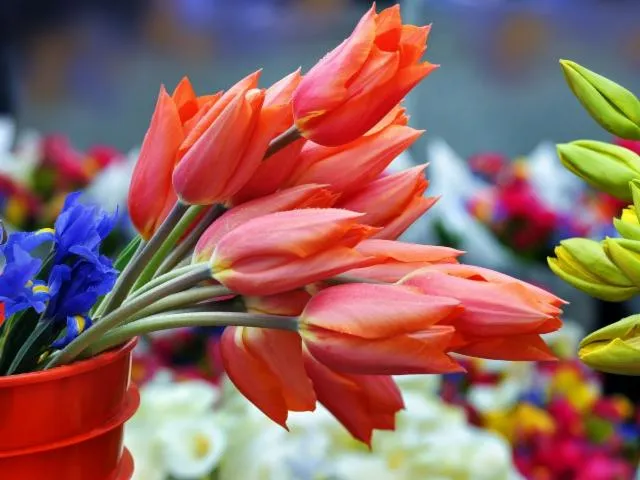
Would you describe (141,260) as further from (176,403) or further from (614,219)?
(176,403)

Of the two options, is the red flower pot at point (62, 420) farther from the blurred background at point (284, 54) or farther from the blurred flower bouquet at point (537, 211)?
the blurred background at point (284, 54)

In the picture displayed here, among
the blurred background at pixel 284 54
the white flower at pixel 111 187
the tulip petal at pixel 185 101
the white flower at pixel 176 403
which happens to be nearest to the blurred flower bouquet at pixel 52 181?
the white flower at pixel 111 187

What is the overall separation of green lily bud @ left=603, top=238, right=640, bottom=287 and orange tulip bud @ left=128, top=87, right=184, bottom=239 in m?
0.14

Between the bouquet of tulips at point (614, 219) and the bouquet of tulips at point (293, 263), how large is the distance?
25mm

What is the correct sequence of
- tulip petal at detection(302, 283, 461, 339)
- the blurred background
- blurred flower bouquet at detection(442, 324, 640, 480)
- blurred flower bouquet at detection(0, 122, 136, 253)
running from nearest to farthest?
tulip petal at detection(302, 283, 461, 339) < blurred flower bouquet at detection(442, 324, 640, 480) < blurred flower bouquet at detection(0, 122, 136, 253) < the blurred background

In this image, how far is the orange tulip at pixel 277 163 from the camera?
0.30 m

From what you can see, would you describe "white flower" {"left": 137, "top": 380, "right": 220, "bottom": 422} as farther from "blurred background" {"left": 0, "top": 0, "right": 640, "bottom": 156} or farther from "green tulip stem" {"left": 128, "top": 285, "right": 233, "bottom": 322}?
"blurred background" {"left": 0, "top": 0, "right": 640, "bottom": 156}

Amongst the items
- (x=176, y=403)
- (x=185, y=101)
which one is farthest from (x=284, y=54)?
(x=185, y=101)

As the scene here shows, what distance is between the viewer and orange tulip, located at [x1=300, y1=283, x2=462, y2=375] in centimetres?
25

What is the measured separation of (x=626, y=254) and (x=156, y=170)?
0.15 meters

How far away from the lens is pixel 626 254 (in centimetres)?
28

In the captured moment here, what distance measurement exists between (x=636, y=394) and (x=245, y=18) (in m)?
1.91

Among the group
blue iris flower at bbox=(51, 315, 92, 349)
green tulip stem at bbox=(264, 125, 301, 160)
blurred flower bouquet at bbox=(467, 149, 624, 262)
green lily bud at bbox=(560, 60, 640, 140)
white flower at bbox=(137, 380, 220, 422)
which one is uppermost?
green lily bud at bbox=(560, 60, 640, 140)

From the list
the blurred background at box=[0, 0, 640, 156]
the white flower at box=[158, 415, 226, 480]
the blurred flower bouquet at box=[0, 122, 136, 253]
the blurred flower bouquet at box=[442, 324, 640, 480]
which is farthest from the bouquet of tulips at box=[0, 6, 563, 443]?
the blurred background at box=[0, 0, 640, 156]
